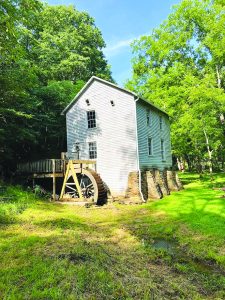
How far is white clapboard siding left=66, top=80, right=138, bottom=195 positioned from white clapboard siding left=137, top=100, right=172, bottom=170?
74 centimetres

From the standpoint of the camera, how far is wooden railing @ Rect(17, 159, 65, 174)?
18.0 m

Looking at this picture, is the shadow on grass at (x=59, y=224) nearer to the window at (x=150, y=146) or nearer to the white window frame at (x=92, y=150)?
the white window frame at (x=92, y=150)

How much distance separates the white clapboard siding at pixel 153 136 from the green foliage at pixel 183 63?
1.58m

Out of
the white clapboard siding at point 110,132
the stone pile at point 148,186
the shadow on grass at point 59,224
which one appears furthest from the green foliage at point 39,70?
the stone pile at point 148,186

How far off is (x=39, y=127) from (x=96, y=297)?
16603 mm

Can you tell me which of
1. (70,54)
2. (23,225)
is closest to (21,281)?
(23,225)

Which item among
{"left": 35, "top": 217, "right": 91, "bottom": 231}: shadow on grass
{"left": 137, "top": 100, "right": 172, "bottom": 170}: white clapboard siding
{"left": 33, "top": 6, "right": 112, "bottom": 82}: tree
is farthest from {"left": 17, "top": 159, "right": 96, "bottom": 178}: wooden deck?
{"left": 33, "top": 6, "right": 112, "bottom": 82}: tree

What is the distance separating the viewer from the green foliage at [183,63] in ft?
82.2

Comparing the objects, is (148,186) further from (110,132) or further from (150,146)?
(110,132)

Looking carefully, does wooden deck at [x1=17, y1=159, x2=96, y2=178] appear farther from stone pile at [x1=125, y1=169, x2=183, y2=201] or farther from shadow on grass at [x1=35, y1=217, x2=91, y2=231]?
shadow on grass at [x1=35, y1=217, x2=91, y2=231]

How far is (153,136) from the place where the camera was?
21.4 metres

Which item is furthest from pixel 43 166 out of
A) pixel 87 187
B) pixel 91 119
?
pixel 91 119

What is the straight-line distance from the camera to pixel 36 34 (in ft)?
120

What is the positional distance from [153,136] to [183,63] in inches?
513
